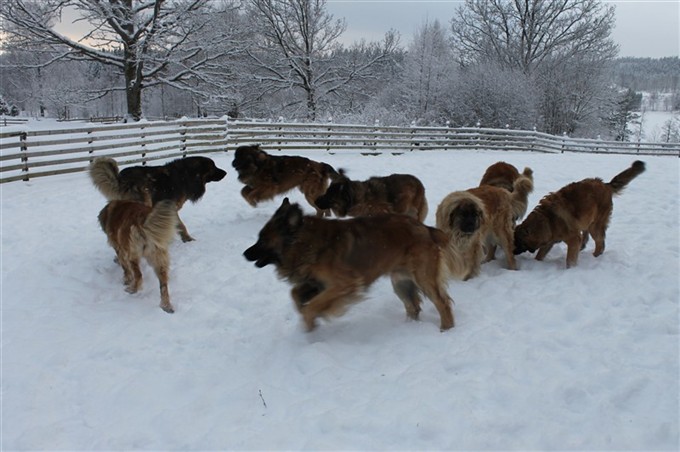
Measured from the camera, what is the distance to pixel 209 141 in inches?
699

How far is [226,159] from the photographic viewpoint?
16.5 metres

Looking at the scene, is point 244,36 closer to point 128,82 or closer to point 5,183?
point 128,82

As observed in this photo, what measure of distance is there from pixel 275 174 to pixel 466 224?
461 cm

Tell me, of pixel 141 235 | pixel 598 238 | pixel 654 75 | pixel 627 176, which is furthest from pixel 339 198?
pixel 654 75

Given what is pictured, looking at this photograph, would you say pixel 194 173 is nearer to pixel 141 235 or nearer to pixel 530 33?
pixel 141 235

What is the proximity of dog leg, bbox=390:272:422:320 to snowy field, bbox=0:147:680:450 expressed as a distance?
15 centimetres

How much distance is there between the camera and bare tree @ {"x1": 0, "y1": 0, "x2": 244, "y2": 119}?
66.3 feet

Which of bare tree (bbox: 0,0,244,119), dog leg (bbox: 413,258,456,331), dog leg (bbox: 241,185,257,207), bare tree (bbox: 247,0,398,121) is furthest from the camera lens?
bare tree (bbox: 247,0,398,121)

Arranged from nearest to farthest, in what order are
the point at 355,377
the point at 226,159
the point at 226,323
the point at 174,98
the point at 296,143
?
1. the point at 355,377
2. the point at 226,323
3. the point at 226,159
4. the point at 296,143
5. the point at 174,98

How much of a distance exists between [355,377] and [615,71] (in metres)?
47.3

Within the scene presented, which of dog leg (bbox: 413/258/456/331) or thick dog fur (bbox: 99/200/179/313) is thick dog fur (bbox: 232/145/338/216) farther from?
dog leg (bbox: 413/258/456/331)

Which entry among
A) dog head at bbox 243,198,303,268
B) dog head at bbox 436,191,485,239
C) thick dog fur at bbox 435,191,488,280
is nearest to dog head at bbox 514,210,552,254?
thick dog fur at bbox 435,191,488,280

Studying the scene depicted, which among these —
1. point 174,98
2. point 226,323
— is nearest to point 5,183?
point 226,323

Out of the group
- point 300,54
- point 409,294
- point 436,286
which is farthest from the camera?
point 300,54
